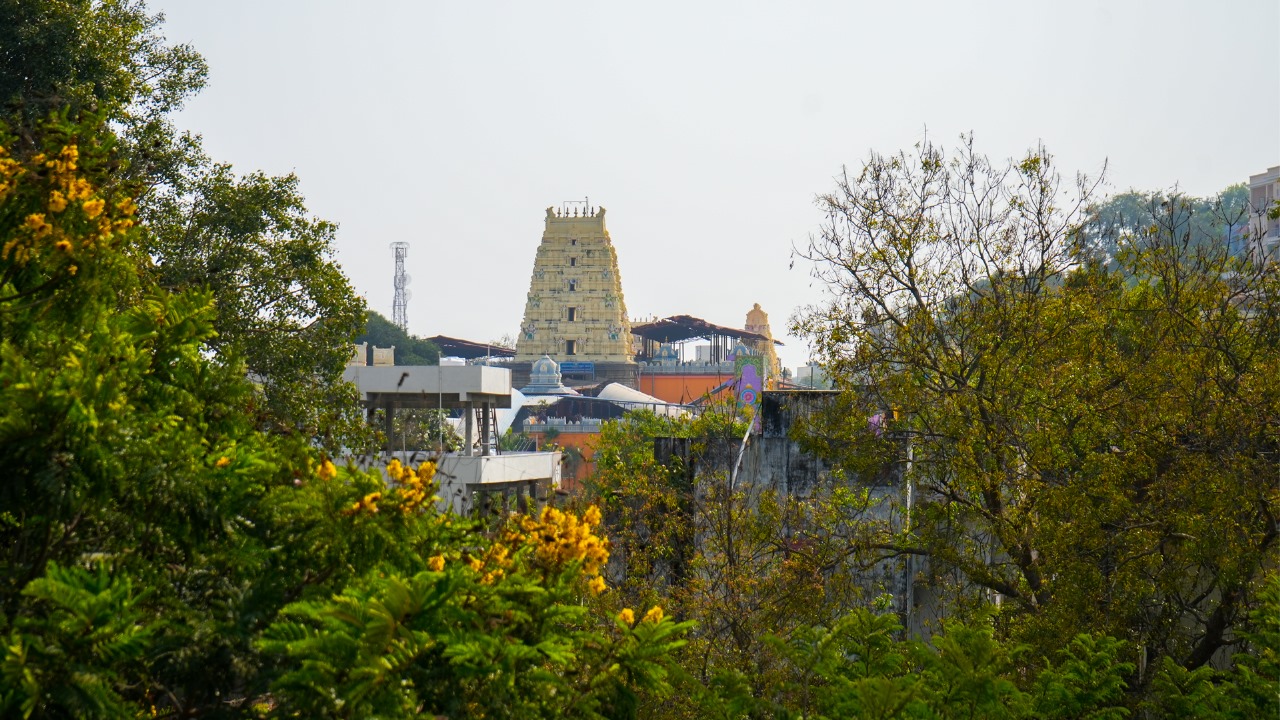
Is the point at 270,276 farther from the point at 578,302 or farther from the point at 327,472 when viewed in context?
the point at 578,302

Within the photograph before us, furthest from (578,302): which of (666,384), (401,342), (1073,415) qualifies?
(1073,415)

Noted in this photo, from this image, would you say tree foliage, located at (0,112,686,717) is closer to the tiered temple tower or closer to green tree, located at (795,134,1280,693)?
green tree, located at (795,134,1280,693)

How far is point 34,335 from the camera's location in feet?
14.8

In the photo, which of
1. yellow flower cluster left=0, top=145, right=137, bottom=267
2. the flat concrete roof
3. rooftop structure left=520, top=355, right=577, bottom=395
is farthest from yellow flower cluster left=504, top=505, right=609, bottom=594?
rooftop structure left=520, top=355, right=577, bottom=395

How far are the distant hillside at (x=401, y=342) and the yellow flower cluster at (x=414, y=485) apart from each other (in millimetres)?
70205

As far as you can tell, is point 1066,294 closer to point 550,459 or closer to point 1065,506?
point 1065,506

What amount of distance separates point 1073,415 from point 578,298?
257 feet

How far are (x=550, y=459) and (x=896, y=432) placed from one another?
1764cm

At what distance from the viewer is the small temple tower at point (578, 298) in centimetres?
8775

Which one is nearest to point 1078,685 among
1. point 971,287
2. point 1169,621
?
point 1169,621

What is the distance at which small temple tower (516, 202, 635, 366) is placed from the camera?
8775 centimetres

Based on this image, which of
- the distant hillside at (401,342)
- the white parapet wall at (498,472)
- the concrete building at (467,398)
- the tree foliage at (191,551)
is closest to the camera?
the tree foliage at (191,551)

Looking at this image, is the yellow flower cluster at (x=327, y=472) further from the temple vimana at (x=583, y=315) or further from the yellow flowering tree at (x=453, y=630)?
the temple vimana at (x=583, y=315)

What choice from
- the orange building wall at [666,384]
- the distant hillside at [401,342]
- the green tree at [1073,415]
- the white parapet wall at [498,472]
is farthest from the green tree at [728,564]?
the orange building wall at [666,384]
